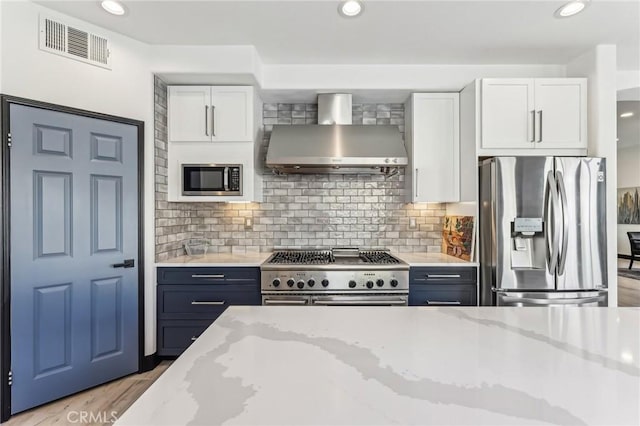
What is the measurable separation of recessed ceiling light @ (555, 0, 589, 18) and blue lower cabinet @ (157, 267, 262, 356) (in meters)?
2.95

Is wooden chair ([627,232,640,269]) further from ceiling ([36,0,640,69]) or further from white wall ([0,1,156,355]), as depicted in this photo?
white wall ([0,1,156,355])

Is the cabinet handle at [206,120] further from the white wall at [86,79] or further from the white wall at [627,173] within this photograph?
the white wall at [627,173]

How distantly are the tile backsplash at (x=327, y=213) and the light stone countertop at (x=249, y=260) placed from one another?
0.23 metres

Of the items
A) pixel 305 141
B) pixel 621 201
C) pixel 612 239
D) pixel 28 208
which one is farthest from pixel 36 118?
pixel 621 201

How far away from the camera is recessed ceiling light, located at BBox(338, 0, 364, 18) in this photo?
219cm

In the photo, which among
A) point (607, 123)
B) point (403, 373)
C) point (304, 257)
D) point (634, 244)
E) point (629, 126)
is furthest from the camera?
point (634, 244)

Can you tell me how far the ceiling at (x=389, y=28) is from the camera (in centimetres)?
226

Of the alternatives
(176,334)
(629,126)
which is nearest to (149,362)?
(176,334)

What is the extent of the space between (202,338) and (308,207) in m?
2.54

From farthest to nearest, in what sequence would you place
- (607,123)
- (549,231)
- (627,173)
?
(627,173) < (607,123) < (549,231)

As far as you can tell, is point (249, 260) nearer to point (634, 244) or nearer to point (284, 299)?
point (284, 299)

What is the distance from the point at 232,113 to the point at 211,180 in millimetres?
650

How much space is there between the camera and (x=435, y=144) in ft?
10.4

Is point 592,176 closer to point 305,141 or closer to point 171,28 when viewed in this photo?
point 305,141
